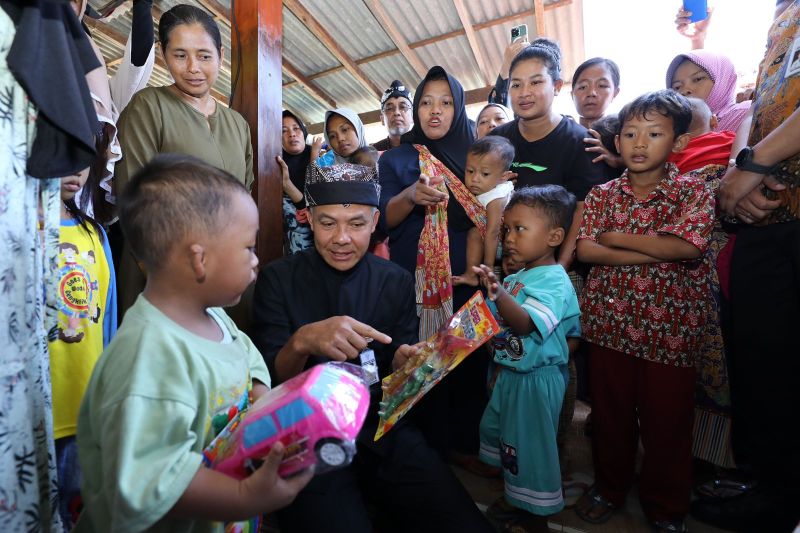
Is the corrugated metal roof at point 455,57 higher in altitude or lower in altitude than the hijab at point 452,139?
higher

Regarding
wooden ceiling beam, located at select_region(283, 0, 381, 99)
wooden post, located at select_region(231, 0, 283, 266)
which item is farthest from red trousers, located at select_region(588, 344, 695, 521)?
wooden ceiling beam, located at select_region(283, 0, 381, 99)

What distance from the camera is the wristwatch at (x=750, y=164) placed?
166cm

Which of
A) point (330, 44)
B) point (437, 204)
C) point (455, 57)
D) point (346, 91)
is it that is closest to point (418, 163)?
point (437, 204)

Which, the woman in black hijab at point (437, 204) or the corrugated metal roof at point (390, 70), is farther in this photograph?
the corrugated metal roof at point (390, 70)

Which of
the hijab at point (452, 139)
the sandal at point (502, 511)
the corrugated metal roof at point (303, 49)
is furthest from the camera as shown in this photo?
the corrugated metal roof at point (303, 49)

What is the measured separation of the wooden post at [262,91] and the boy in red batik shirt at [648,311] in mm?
1870

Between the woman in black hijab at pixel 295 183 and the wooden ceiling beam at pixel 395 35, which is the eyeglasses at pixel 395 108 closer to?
the woman in black hijab at pixel 295 183

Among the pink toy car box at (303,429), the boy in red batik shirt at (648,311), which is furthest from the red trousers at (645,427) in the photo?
the pink toy car box at (303,429)

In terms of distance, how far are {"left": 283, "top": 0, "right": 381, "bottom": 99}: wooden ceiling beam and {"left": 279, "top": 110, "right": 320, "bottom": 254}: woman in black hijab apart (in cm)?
292

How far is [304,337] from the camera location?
147 cm

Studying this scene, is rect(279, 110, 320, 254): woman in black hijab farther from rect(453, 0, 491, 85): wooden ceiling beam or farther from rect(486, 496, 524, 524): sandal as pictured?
rect(453, 0, 491, 85): wooden ceiling beam

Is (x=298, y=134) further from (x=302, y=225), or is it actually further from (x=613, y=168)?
(x=613, y=168)

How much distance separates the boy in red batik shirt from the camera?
1838 mm

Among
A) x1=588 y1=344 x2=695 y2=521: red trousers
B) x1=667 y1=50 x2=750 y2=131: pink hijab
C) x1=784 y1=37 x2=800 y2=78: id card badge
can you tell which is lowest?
x1=588 y1=344 x2=695 y2=521: red trousers
